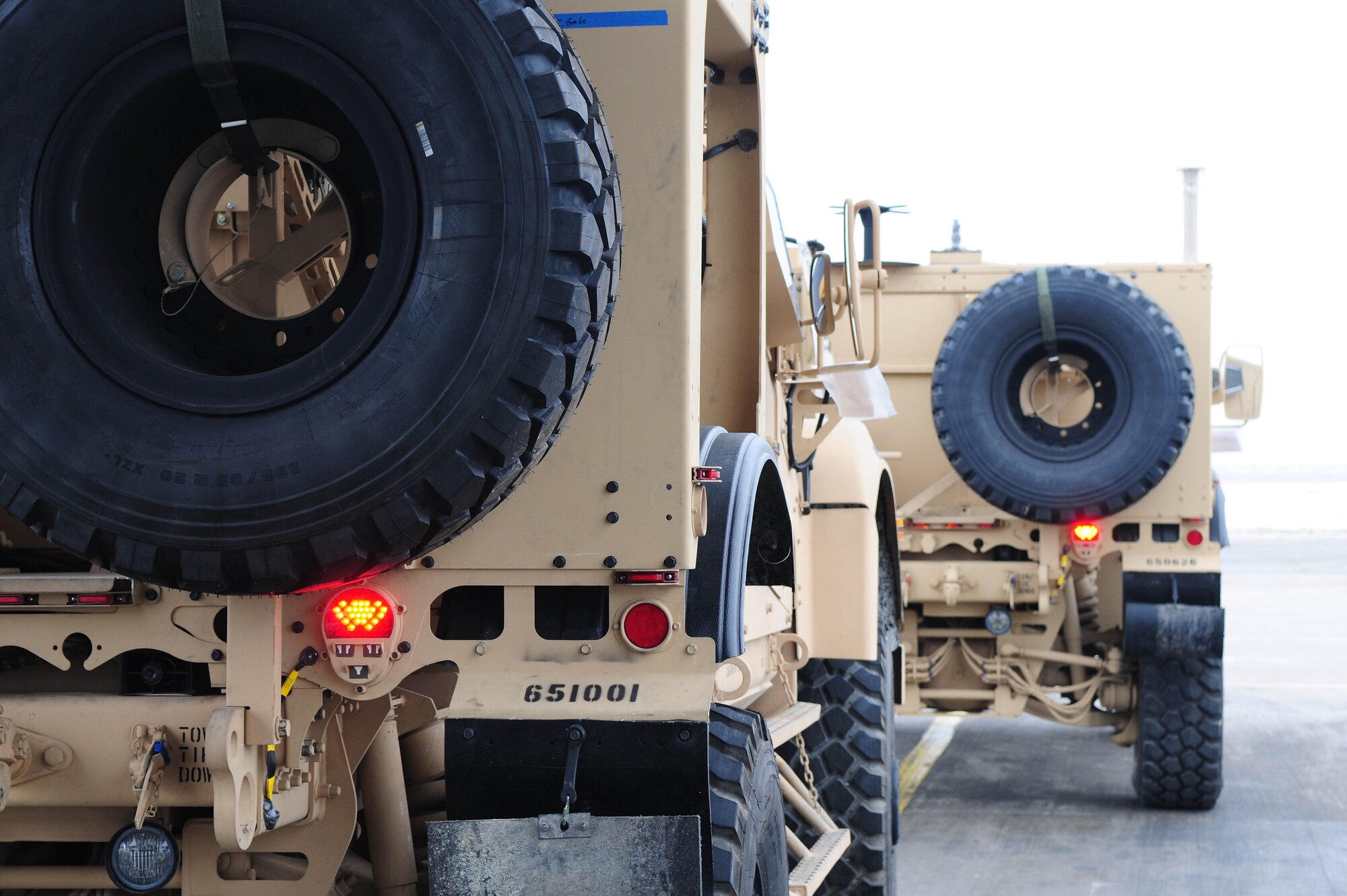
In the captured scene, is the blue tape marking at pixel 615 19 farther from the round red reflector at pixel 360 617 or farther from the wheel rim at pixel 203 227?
the round red reflector at pixel 360 617

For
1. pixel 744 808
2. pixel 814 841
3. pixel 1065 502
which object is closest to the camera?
pixel 744 808

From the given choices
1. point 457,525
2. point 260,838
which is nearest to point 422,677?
point 260,838

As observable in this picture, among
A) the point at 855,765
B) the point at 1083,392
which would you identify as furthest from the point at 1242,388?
the point at 855,765

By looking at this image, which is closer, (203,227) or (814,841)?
(203,227)

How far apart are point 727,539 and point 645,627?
401 millimetres

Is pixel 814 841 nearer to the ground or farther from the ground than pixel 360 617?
nearer to the ground

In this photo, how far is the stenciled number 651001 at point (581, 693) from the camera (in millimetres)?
3191

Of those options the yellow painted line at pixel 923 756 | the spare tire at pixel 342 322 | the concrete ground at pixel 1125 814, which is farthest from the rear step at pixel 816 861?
the yellow painted line at pixel 923 756

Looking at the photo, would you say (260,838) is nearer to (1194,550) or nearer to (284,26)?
(284,26)

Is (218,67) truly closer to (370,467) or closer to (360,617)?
(370,467)

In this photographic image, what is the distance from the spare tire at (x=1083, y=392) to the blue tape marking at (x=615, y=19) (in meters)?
5.74

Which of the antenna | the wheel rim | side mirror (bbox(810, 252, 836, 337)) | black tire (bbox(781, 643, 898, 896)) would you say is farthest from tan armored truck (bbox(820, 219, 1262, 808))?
the wheel rim

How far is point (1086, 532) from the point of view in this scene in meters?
8.88

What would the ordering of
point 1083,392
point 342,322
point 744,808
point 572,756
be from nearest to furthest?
point 342,322
point 572,756
point 744,808
point 1083,392
